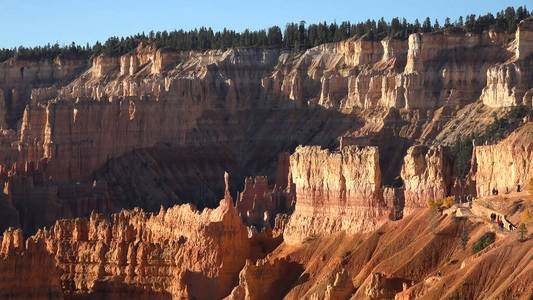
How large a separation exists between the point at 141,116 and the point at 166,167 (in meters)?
5.49

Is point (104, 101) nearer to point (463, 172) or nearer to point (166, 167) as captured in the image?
point (166, 167)

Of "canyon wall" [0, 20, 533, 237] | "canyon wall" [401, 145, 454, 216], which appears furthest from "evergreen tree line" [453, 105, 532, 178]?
"canyon wall" [401, 145, 454, 216]

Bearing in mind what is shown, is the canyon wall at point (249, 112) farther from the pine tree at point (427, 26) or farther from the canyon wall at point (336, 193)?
the canyon wall at point (336, 193)

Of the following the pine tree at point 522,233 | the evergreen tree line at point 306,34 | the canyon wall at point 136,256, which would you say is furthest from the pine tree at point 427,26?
the pine tree at point 522,233

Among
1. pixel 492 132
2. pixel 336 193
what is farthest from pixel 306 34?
pixel 336 193

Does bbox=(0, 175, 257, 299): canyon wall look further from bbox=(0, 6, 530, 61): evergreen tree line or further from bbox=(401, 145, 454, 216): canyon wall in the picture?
bbox=(0, 6, 530, 61): evergreen tree line

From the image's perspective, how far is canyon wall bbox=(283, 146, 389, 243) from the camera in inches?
2940

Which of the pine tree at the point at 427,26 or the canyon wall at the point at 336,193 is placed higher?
the pine tree at the point at 427,26

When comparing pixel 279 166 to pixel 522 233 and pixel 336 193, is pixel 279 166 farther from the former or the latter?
pixel 522 233

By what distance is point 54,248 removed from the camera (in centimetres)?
8925

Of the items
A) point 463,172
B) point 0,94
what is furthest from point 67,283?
point 0,94

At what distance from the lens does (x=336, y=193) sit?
77125 mm

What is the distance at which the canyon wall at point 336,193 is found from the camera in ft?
245

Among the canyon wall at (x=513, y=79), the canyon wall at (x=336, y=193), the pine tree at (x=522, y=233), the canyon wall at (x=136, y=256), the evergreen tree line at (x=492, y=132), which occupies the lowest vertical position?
the canyon wall at (x=136, y=256)
